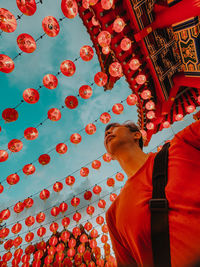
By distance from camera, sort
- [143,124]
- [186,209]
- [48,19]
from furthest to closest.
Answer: [143,124], [48,19], [186,209]

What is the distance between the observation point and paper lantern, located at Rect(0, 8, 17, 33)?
13.2 feet

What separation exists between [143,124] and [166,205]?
34.6 ft

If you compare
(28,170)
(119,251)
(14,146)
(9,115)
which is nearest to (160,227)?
(119,251)

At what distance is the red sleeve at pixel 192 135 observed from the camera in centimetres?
118

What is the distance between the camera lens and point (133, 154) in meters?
1.81

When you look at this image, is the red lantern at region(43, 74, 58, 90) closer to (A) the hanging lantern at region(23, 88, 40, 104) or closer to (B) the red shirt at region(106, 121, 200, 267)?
(A) the hanging lantern at region(23, 88, 40, 104)

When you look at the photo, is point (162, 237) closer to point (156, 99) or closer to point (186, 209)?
point (186, 209)

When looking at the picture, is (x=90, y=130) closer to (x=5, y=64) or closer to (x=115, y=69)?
(x=115, y=69)

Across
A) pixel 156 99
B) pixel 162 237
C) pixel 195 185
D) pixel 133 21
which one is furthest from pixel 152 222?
pixel 156 99

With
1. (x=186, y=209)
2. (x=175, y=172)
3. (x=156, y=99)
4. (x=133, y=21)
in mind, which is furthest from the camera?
(x=156, y=99)

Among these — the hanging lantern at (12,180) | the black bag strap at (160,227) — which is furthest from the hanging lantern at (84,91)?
the black bag strap at (160,227)

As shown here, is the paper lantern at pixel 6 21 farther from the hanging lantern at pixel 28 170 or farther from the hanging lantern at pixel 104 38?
the hanging lantern at pixel 28 170

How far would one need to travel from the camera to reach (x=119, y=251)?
1.41 m

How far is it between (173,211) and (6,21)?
5.70 meters
